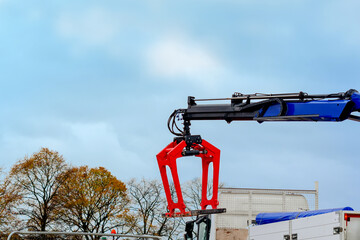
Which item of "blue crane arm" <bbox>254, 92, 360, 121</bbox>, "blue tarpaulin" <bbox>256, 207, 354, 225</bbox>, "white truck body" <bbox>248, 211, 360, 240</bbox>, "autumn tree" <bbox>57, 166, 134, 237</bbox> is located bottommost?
"white truck body" <bbox>248, 211, 360, 240</bbox>

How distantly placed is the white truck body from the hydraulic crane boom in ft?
5.60

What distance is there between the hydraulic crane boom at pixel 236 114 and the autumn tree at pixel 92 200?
3442 cm

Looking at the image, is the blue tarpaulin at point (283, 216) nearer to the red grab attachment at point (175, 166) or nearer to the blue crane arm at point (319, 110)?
the red grab attachment at point (175, 166)

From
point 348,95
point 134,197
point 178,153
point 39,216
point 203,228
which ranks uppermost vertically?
point 134,197

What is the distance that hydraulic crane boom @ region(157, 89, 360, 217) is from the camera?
40.4 ft

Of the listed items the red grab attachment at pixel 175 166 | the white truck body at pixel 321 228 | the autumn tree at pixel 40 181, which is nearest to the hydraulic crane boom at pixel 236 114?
the red grab attachment at pixel 175 166

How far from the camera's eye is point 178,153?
1414cm

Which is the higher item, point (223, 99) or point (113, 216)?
point (113, 216)

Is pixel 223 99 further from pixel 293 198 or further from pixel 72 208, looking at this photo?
pixel 72 208

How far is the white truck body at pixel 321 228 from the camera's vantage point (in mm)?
11828

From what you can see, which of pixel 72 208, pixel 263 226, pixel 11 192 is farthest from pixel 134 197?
pixel 263 226

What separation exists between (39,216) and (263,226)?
35.1m

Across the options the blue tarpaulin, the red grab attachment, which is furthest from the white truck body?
the red grab attachment

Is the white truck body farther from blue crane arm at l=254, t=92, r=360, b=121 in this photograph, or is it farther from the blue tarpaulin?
blue crane arm at l=254, t=92, r=360, b=121
